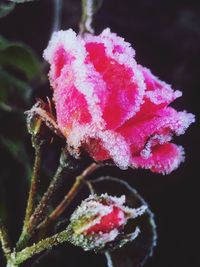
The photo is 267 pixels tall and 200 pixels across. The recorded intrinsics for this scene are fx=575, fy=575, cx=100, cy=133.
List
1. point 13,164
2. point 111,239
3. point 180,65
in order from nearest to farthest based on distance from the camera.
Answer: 1. point 111,239
2. point 13,164
3. point 180,65

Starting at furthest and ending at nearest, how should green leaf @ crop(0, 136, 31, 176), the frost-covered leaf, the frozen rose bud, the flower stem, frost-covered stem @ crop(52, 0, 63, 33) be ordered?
frost-covered stem @ crop(52, 0, 63, 33) < green leaf @ crop(0, 136, 31, 176) < the frost-covered leaf < the flower stem < the frozen rose bud

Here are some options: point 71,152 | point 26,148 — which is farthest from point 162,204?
point 71,152

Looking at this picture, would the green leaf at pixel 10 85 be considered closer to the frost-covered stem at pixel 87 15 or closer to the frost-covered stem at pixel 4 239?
the frost-covered stem at pixel 87 15

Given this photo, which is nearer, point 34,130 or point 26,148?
point 34,130

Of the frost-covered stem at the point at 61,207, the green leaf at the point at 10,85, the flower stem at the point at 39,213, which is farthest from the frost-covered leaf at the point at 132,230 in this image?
the green leaf at the point at 10,85

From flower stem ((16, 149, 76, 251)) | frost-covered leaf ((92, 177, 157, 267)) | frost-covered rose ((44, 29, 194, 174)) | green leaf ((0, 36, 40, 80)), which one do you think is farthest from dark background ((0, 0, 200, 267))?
frost-covered rose ((44, 29, 194, 174))

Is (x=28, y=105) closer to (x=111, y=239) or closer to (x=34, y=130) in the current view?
(x=34, y=130)

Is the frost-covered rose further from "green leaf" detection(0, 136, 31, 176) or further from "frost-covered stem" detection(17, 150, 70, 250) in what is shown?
"green leaf" detection(0, 136, 31, 176)
